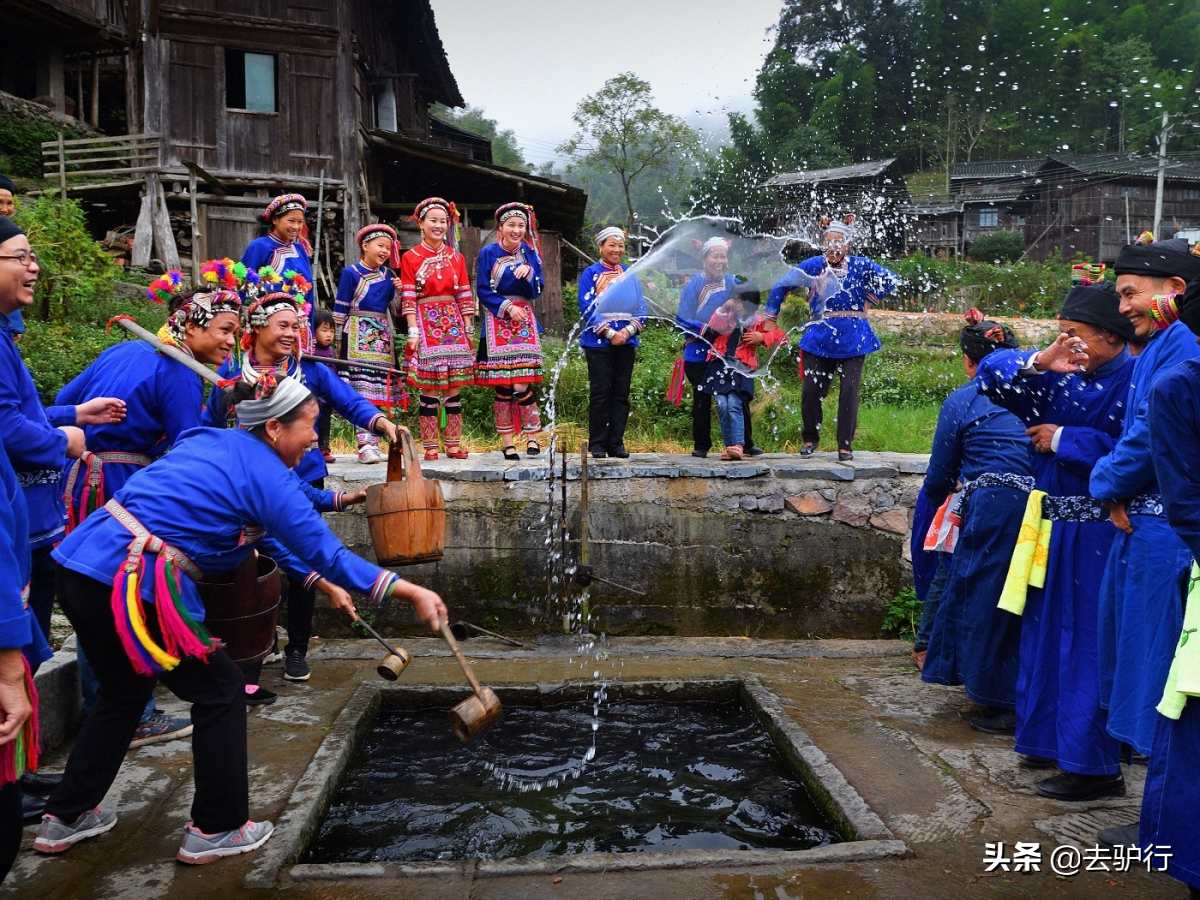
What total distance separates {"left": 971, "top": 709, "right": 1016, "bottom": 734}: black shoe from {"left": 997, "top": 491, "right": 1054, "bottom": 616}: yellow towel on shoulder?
2.28 ft

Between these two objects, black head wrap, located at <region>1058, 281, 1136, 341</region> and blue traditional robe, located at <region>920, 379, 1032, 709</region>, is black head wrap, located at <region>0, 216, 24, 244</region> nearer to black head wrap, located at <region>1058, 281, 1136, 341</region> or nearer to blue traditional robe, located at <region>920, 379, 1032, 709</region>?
black head wrap, located at <region>1058, 281, 1136, 341</region>

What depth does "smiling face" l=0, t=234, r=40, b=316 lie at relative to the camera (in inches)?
131

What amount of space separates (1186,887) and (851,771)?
Result: 1298mm

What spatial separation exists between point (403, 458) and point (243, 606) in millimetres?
924

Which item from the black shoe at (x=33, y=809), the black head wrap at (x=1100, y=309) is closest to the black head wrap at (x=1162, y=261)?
the black head wrap at (x=1100, y=309)

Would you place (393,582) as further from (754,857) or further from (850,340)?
(850,340)

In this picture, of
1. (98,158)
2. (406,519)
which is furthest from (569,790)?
(98,158)

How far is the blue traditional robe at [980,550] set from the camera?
4707 mm

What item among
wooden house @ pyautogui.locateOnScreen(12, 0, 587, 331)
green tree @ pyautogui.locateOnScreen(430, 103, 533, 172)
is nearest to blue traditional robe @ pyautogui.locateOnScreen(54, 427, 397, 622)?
wooden house @ pyautogui.locateOnScreen(12, 0, 587, 331)

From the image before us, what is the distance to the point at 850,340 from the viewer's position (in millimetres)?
7281

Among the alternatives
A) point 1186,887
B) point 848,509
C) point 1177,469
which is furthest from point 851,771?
point 848,509

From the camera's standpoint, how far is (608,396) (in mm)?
7254

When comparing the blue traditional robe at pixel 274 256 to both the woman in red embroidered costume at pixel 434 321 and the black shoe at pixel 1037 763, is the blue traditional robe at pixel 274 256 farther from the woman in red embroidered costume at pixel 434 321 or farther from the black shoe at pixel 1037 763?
the black shoe at pixel 1037 763

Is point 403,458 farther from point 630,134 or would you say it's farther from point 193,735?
point 630,134
